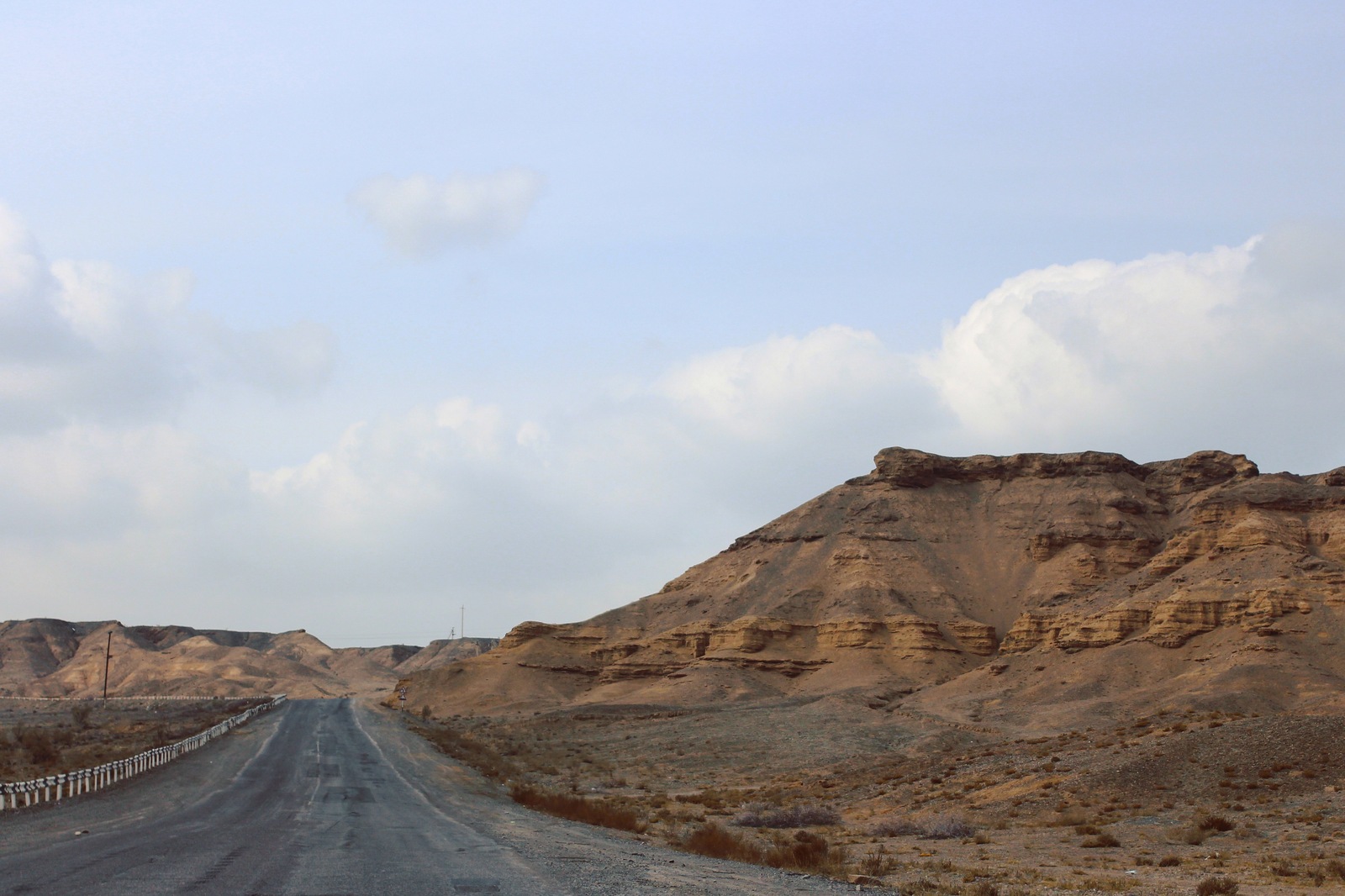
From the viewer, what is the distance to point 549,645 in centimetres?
11400

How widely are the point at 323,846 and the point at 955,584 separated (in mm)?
89313

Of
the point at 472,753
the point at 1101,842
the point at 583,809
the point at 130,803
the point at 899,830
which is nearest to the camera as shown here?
the point at 1101,842

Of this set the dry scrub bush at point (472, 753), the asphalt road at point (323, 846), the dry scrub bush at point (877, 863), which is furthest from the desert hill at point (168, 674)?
the dry scrub bush at point (877, 863)

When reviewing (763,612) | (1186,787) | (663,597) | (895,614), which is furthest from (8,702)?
(1186,787)

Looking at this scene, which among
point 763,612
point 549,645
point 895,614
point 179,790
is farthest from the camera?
point 549,645

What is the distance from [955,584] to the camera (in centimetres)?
10331

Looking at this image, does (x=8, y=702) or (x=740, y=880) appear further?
(x=8, y=702)

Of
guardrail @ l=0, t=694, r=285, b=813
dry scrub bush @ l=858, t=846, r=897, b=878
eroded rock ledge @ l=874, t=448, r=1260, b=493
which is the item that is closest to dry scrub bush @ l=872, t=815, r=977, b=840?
dry scrub bush @ l=858, t=846, r=897, b=878

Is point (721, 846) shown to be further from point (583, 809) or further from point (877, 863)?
point (583, 809)

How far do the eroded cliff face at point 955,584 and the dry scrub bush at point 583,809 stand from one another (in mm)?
50963

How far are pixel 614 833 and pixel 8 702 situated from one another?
417ft

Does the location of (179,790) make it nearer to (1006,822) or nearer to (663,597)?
(1006,822)

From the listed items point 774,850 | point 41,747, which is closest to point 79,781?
point 41,747

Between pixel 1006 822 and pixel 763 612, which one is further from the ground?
pixel 763 612
